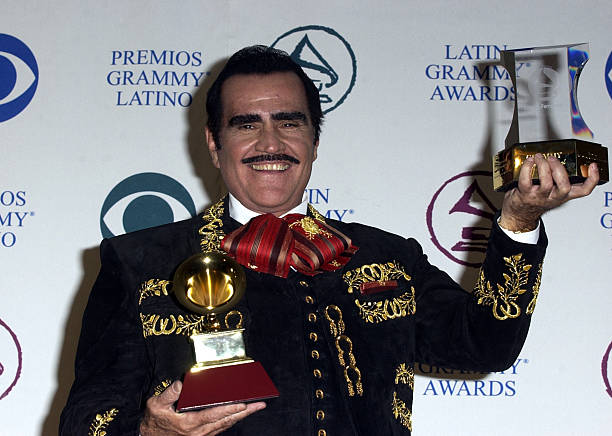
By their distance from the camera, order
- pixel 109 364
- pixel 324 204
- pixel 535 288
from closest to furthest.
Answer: pixel 535 288
pixel 109 364
pixel 324 204

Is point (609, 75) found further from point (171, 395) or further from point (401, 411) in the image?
point (171, 395)

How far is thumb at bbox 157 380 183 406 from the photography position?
A: 135 cm

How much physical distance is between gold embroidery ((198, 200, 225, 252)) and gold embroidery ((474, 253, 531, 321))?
1.96ft

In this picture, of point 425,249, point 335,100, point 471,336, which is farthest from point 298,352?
point 335,100

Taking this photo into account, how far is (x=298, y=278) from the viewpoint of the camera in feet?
5.75

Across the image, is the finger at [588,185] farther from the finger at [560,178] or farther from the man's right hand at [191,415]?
the man's right hand at [191,415]

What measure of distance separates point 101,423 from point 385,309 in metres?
0.65

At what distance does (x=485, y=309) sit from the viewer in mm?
1629

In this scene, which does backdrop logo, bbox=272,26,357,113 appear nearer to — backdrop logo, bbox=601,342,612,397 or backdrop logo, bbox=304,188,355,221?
backdrop logo, bbox=304,188,355,221

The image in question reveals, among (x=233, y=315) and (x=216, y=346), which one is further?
(x=233, y=315)

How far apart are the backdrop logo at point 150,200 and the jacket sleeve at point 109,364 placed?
3.01 ft

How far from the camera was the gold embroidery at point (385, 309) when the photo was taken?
1755 mm

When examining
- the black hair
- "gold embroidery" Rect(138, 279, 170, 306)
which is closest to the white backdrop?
the black hair

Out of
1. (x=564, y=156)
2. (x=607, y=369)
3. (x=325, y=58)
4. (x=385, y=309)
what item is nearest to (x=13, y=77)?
(x=325, y=58)
